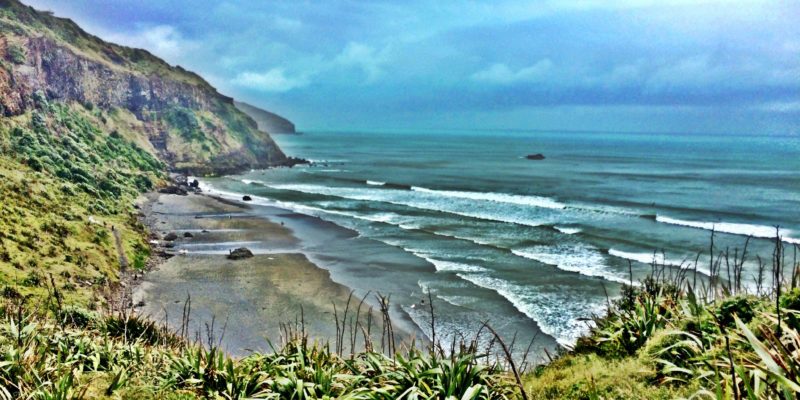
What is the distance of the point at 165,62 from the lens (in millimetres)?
100062

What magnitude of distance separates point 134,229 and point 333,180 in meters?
40.8

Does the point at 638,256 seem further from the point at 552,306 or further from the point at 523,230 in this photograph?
the point at 552,306

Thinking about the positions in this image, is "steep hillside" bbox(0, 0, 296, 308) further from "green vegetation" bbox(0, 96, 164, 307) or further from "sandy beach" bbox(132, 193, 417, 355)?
"sandy beach" bbox(132, 193, 417, 355)

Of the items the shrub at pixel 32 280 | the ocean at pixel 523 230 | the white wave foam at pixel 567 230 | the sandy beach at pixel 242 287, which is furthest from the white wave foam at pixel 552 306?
the shrub at pixel 32 280

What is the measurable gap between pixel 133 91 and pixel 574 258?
2813 inches

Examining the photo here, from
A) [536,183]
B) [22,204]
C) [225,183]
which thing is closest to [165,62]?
[225,183]

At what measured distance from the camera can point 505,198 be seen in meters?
53.1

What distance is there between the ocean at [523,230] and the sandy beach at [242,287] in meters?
1.63

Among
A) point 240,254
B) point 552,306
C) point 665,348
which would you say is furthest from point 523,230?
point 665,348

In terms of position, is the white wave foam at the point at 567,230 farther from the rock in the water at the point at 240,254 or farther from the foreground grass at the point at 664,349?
the foreground grass at the point at 664,349

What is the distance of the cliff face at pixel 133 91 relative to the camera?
55.2m

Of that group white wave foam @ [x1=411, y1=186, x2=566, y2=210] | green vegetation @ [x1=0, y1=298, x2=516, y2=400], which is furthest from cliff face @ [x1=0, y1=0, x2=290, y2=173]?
green vegetation @ [x1=0, y1=298, x2=516, y2=400]

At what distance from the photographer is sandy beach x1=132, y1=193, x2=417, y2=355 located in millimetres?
18469

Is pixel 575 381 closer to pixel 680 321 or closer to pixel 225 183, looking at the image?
pixel 680 321
